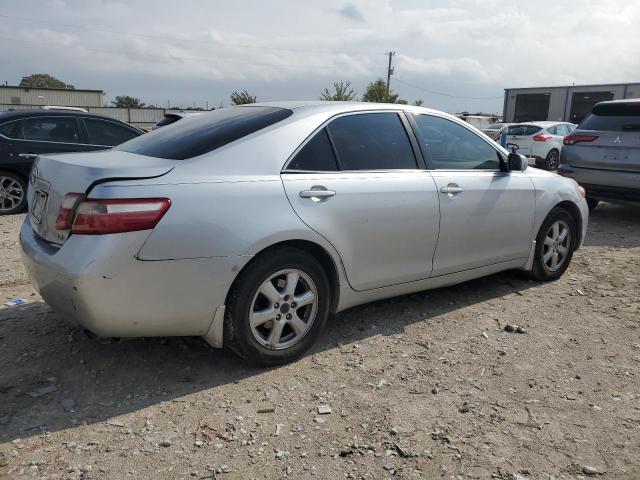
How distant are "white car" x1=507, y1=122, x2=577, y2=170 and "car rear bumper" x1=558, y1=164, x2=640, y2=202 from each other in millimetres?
8303

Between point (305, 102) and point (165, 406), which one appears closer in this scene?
point (165, 406)

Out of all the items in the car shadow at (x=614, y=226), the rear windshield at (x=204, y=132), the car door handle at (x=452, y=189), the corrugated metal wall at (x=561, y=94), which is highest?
the corrugated metal wall at (x=561, y=94)

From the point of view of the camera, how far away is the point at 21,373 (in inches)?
127

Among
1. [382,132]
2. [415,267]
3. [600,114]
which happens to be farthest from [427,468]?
Result: [600,114]

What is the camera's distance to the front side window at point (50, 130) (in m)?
8.15

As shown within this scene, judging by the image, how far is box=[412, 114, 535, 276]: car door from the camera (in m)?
4.08

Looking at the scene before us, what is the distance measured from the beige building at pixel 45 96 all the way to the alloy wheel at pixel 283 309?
5219cm

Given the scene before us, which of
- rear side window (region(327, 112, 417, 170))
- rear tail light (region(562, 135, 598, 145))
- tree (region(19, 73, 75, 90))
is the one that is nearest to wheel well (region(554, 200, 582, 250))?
rear side window (region(327, 112, 417, 170))

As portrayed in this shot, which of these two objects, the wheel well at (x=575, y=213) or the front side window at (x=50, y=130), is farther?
the front side window at (x=50, y=130)

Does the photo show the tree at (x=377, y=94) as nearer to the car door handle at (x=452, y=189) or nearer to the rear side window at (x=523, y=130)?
the rear side window at (x=523, y=130)

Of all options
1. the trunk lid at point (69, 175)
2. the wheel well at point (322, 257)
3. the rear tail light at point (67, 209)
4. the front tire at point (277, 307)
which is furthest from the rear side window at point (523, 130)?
the rear tail light at point (67, 209)

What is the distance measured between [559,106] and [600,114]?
140 ft

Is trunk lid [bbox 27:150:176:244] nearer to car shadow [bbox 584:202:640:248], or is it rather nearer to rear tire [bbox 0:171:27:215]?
rear tire [bbox 0:171:27:215]

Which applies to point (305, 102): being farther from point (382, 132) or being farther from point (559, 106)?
point (559, 106)
